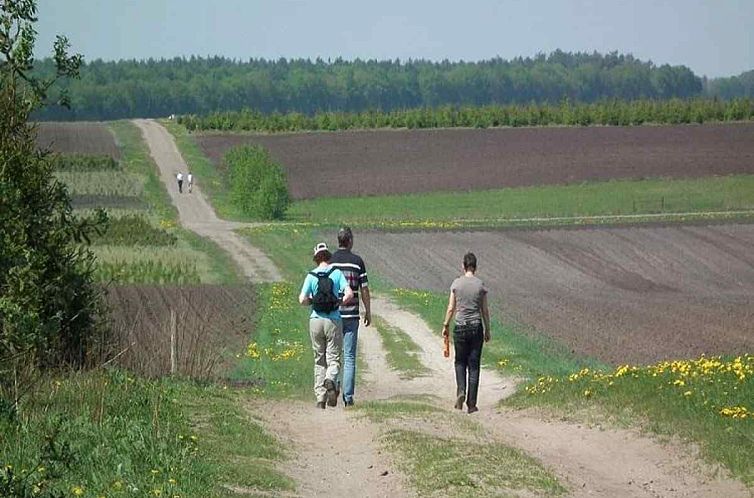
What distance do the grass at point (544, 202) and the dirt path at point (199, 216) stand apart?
569cm

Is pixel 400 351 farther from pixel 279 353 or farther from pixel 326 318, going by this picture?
pixel 326 318

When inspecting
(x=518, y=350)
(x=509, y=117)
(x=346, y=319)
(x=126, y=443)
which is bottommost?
(x=518, y=350)

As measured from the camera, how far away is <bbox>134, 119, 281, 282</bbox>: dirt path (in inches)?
2014

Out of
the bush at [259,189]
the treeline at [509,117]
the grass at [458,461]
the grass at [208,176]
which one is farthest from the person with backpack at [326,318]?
the treeline at [509,117]

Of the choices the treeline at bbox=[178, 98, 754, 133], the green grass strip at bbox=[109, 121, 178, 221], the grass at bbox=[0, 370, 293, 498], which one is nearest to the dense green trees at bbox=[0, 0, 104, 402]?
the grass at bbox=[0, 370, 293, 498]

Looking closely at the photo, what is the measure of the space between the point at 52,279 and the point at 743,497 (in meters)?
9.93

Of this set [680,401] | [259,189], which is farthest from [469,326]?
[259,189]

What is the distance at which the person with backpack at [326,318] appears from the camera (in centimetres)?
1828

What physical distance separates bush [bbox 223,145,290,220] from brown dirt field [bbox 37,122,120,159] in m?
20.6

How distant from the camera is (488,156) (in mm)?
104000

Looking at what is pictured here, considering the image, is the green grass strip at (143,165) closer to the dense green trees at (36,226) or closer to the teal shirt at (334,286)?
the dense green trees at (36,226)

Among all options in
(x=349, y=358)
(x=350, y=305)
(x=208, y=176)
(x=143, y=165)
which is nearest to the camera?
(x=350, y=305)

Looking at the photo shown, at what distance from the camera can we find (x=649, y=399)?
1650 cm

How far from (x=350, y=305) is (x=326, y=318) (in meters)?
0.48
